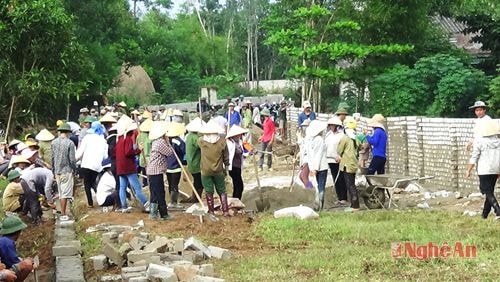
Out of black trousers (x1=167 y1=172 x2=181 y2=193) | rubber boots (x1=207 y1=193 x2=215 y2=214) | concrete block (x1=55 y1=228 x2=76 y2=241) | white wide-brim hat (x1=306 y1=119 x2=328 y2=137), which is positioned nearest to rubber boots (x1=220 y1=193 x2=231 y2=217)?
rubber boots (x1=207 y1=193 x2=215 y2=214)

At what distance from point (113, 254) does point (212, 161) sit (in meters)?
4.03

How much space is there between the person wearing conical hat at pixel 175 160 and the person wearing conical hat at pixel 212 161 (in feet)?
4.31

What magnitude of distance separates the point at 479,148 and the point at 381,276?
499cm

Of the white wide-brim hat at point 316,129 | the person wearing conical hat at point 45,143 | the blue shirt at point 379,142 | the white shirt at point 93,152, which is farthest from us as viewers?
the person wearing conical hat at point 45,143

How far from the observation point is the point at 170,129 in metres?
16.9

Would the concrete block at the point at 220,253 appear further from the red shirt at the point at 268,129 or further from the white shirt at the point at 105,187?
the red shirt at the point at 268,129

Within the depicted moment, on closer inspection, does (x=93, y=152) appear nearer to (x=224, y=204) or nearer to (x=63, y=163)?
(x=63, y=163)

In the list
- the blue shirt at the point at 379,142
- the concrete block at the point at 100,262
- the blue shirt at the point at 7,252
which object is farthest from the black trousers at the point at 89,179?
the blue shirt at the point at 7,252

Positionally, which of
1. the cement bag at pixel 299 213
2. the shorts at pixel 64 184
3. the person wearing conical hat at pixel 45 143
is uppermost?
the person wearing conical hat at pixel 45 143

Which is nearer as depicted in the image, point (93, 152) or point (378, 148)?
point (378, 148)

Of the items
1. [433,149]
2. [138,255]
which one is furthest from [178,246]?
[433,149]

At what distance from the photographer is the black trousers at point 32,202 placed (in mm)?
15969

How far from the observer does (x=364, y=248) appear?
11.3 metres

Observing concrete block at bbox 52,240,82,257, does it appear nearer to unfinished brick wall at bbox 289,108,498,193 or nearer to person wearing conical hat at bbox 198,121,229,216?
person wearing conical hat at bbox 198,121,229,216
